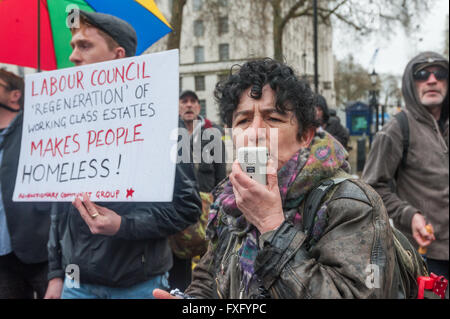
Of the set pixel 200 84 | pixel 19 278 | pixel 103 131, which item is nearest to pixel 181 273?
pixel 19 278

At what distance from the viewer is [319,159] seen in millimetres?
1336

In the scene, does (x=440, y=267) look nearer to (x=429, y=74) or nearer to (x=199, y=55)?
(x=429, y=74)

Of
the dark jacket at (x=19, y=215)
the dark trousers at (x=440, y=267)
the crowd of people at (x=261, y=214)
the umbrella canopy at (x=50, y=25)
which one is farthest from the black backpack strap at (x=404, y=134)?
the dark jacket at (x=19, y=215)

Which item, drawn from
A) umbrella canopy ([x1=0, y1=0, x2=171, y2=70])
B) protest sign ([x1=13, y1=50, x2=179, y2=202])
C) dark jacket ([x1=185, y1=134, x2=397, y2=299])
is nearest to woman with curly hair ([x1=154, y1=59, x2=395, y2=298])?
dark jacket ([x1=185, y1=134, x2=397, y2=299])

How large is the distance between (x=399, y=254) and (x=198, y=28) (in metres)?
14.7

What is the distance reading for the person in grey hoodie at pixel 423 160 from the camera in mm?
2781

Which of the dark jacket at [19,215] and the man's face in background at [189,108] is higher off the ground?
the man's face in background at [189,108]

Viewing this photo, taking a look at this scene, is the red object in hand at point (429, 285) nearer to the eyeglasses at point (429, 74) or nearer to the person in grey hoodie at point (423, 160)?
the person in grey hoodie at point (423, 160)

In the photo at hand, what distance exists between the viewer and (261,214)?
1218 millimetres

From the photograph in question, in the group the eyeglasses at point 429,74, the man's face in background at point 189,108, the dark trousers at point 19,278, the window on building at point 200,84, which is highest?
the window on building at point 200,84

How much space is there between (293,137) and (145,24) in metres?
1.52

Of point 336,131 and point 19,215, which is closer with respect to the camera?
point 19,215
